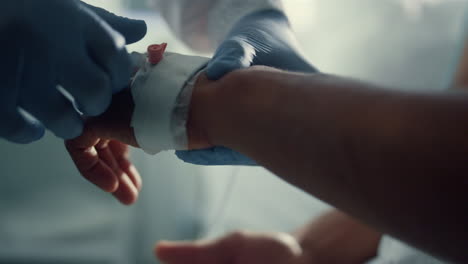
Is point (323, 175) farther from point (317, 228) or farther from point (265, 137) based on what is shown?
point (317, 228)

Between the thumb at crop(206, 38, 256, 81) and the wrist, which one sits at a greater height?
the thumb at crop(206, 38, 256, 81)

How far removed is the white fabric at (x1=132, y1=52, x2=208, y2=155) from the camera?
1.69 feet

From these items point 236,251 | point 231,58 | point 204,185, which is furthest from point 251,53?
point 204,185

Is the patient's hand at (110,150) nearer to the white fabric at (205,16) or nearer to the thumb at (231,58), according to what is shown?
the thumb at (231,58)

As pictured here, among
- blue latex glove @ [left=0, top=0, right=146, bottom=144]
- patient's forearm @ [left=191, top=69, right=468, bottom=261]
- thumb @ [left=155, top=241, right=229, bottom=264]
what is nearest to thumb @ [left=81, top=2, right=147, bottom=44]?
blue latex glove @ [left=0, top=0, right=146, bottom=144]

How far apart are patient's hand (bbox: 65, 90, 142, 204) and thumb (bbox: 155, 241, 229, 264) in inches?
11.7

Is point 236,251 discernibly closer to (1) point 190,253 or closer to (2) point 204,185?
(1) point 190,253

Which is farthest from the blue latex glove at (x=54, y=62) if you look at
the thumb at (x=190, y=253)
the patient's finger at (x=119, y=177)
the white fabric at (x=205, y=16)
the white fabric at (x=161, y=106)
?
the thumb at (x=190, y=253)

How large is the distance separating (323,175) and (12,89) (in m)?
0.36

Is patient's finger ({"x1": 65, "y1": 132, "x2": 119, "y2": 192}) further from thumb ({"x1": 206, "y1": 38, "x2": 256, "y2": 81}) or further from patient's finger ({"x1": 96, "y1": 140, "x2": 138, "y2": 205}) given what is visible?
thumb ({"x1": 206, "y1": 38, "x2": 256, "y2": 81})

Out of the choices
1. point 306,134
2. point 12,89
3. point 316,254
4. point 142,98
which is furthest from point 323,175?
point 316,254

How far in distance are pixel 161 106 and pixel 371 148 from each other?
0.25 m

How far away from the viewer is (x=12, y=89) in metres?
0.49

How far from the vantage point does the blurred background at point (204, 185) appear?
111 cm
